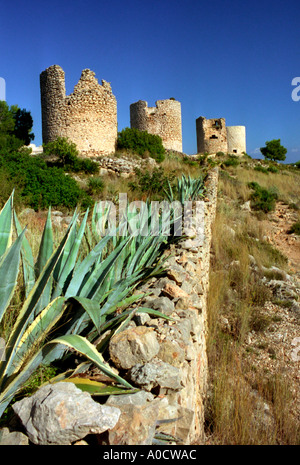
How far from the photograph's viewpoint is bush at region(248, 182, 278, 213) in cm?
927

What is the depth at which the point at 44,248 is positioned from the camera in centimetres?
151

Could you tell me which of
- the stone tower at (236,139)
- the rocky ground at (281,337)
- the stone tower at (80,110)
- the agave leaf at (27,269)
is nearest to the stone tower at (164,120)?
the stone tower at (80,110)

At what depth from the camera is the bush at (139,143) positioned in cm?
1400

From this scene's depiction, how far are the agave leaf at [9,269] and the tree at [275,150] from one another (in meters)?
29.9

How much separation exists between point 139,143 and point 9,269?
1384 centimetres

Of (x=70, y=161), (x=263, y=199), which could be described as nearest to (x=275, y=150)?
(x=263, y=199)

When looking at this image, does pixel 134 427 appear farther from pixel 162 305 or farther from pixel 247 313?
pixel 247 313

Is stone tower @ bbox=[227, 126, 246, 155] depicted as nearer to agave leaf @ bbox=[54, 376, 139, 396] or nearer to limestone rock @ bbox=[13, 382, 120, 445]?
agave leaf @ bbox=[54, 376, 139, 396]

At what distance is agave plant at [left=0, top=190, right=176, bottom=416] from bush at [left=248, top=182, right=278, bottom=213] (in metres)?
8.17

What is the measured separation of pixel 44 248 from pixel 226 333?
232cm

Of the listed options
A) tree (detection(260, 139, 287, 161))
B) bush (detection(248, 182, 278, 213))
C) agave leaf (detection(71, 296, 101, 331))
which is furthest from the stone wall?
tree (detection(260, 139, 287, 161))

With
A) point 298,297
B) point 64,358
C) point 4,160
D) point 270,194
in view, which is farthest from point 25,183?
point 270,194
